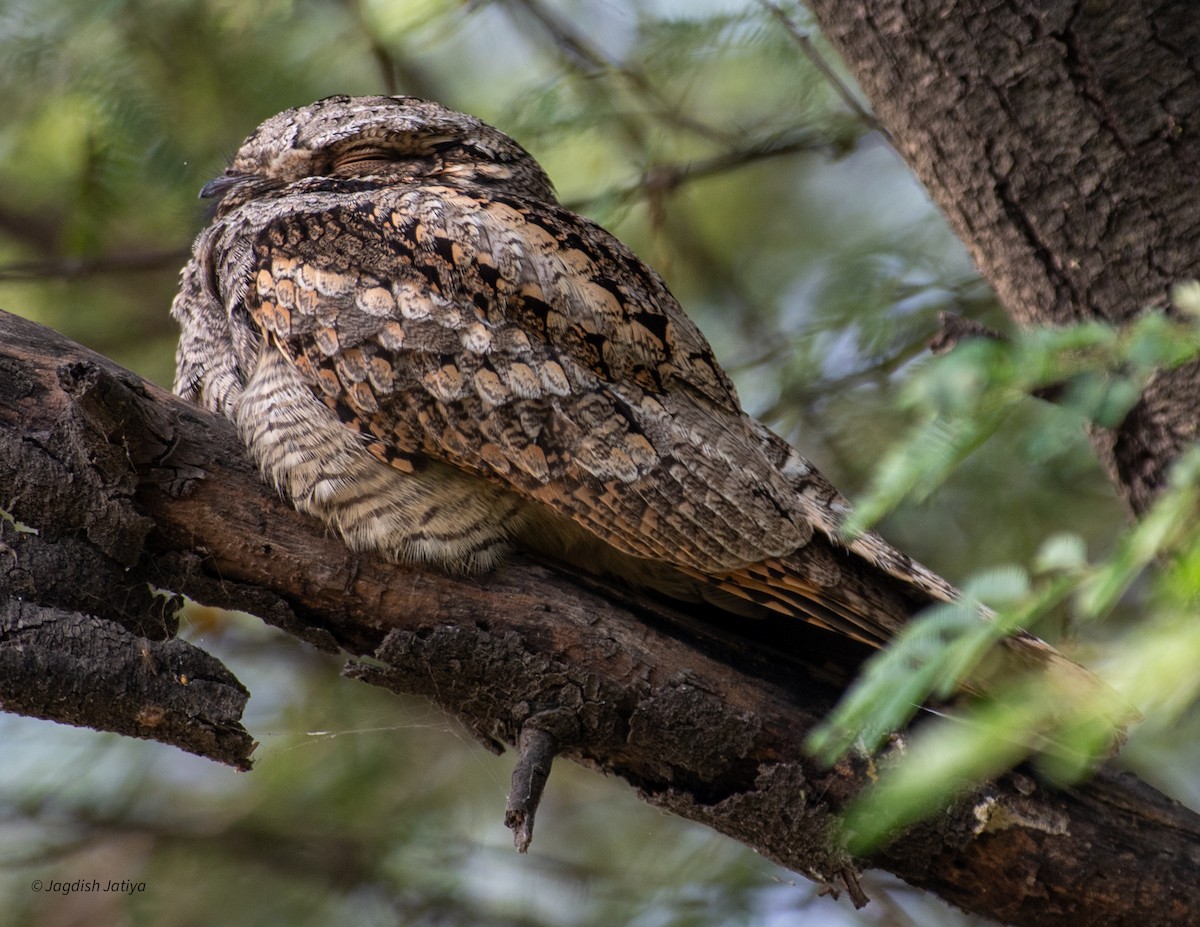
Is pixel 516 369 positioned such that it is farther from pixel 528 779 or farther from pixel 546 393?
pixel 528 779

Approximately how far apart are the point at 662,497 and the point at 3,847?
193 centimetres

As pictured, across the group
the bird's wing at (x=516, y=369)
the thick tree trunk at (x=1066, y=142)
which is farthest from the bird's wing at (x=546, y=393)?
the thick tree trunk at (x=1066, y=142)

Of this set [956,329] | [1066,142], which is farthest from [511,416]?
[1066,142]

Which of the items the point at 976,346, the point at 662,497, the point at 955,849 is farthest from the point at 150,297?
the point at 976,346

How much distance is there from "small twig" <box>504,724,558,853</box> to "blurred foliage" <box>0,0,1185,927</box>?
3.17 feet

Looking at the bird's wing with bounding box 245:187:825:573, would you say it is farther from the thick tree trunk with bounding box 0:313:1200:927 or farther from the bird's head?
the bird's head

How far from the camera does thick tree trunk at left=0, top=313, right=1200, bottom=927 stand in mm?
1646

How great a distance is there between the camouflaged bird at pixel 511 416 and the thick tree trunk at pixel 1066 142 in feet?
1.81

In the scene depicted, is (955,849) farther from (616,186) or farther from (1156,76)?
(616,186)

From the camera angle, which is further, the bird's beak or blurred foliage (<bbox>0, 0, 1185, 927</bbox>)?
blurred foliage (<bbox>0, 0, 1185, 927</bbox>)

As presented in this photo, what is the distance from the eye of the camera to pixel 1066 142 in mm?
2002

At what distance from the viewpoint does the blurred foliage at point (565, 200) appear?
263 centimetres

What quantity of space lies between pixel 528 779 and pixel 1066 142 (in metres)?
1.40

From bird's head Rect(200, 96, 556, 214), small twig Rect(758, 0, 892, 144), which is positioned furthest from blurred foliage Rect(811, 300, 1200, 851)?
small twig Rect(758, 0, 892, 144)
